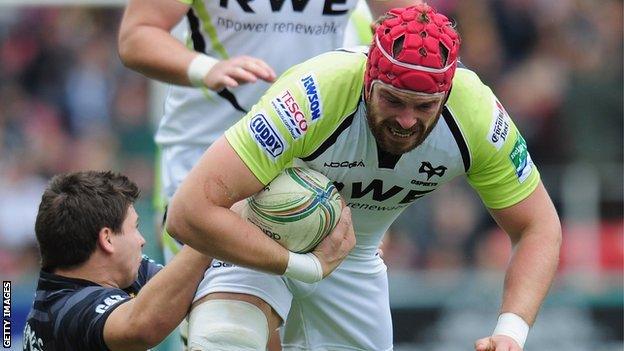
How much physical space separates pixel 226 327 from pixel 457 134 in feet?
3.52

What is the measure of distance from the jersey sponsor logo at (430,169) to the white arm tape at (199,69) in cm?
103

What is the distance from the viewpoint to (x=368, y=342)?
18.1 ft

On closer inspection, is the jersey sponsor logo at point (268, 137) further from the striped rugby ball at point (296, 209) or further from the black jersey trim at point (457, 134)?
the black jersey trim at point (457, 134)

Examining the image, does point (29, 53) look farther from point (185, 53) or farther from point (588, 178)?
point (185, 53)

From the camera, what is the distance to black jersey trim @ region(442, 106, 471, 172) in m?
4.82

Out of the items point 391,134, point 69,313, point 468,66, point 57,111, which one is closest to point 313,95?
point 391,134

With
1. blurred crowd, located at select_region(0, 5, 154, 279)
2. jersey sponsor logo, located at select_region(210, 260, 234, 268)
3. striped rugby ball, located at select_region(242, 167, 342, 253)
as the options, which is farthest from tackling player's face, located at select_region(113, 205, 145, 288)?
blurred crowd, located at select_region(0, 5, 154, 279)

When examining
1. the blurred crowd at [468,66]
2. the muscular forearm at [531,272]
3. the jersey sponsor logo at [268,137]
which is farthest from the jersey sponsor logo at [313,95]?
the blurred crowd at [468,66]

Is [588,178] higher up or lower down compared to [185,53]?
lower down

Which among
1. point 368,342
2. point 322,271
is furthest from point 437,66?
point 368,342

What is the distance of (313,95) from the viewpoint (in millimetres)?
4703

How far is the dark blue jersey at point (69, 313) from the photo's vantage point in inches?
188

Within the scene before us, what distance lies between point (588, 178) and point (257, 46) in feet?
16.7

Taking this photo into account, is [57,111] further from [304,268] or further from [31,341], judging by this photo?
[304,268]
